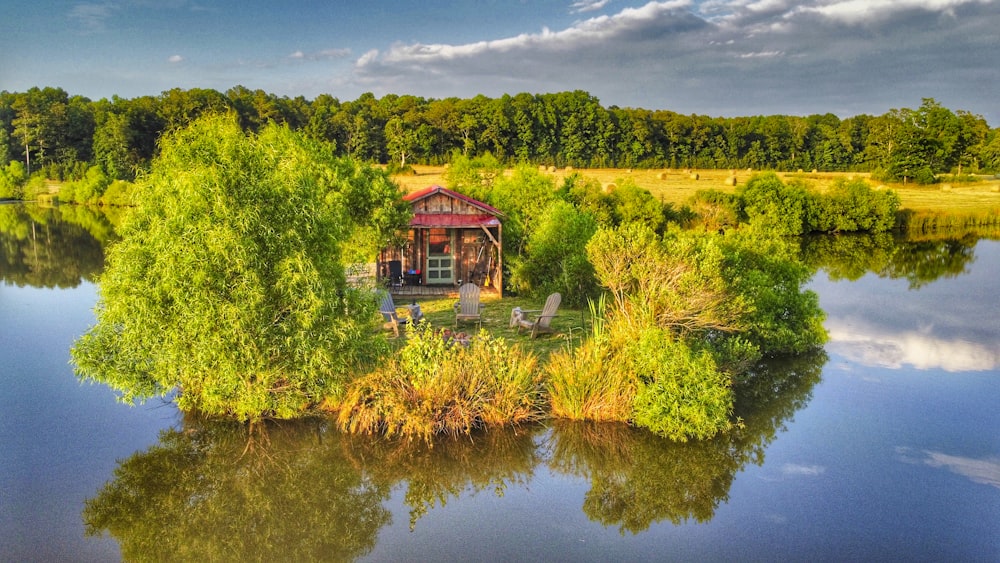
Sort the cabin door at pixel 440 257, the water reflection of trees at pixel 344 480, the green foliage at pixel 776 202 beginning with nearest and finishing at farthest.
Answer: the water reflection of trees at pixel 344 480 → the cabin door at pixel 440 257 → the green foliage at pixel 776 202

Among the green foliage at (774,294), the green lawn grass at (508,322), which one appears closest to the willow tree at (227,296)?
the green lawn grass at (508,322)

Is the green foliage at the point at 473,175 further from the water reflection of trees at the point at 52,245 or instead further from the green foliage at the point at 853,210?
the green foliage at the point at 853,210

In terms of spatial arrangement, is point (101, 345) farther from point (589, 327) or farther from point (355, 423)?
point (589, 327)

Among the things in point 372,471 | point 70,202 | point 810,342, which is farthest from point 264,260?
point 70,202

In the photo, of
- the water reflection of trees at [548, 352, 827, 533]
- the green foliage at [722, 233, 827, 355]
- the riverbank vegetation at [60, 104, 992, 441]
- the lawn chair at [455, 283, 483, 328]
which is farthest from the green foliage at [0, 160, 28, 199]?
the water reflection of trees at [548, 352, 827, 533]

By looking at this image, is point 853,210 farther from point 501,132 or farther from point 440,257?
point 501,132

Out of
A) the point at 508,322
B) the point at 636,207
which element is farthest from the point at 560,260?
the point at 636,207
